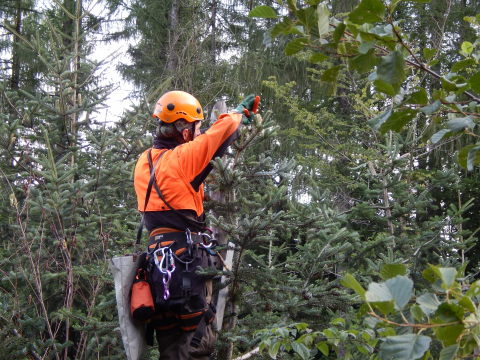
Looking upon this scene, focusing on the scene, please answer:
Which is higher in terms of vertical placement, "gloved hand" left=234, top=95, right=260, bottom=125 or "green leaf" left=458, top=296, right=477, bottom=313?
"gloved hand" left=234, top=95, right=260, bottom=125

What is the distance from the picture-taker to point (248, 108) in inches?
180

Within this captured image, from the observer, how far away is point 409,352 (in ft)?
4.09

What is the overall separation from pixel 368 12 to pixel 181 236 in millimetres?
3106

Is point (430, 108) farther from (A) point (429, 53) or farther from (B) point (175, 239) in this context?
(B) point (175, 239)

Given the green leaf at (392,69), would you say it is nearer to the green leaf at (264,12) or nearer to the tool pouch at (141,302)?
the green leaf at (264,12)

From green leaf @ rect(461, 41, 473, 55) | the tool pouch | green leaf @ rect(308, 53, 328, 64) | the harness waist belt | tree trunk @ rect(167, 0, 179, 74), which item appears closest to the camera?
green leaf @ rect(308, 53, 328, 64)

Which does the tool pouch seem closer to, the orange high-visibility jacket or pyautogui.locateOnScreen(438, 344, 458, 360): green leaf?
the orange high-visibility jacket

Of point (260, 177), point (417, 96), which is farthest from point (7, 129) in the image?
point (417, 96)

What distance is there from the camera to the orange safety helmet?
4711mm

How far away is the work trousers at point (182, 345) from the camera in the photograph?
4.22 metres

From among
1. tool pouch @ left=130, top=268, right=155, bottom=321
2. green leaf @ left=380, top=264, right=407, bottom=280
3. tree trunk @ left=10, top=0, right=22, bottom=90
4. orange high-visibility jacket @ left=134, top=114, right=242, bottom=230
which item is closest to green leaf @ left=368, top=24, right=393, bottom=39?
green leaf @ left=380, top=264, right=407, bottom=280

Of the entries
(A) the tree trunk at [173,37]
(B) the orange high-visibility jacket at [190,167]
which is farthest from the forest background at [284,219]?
(A) the tree trunk at [173,37]

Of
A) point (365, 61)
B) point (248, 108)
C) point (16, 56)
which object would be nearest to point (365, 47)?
point (365, 61)

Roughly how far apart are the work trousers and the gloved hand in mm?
1461
